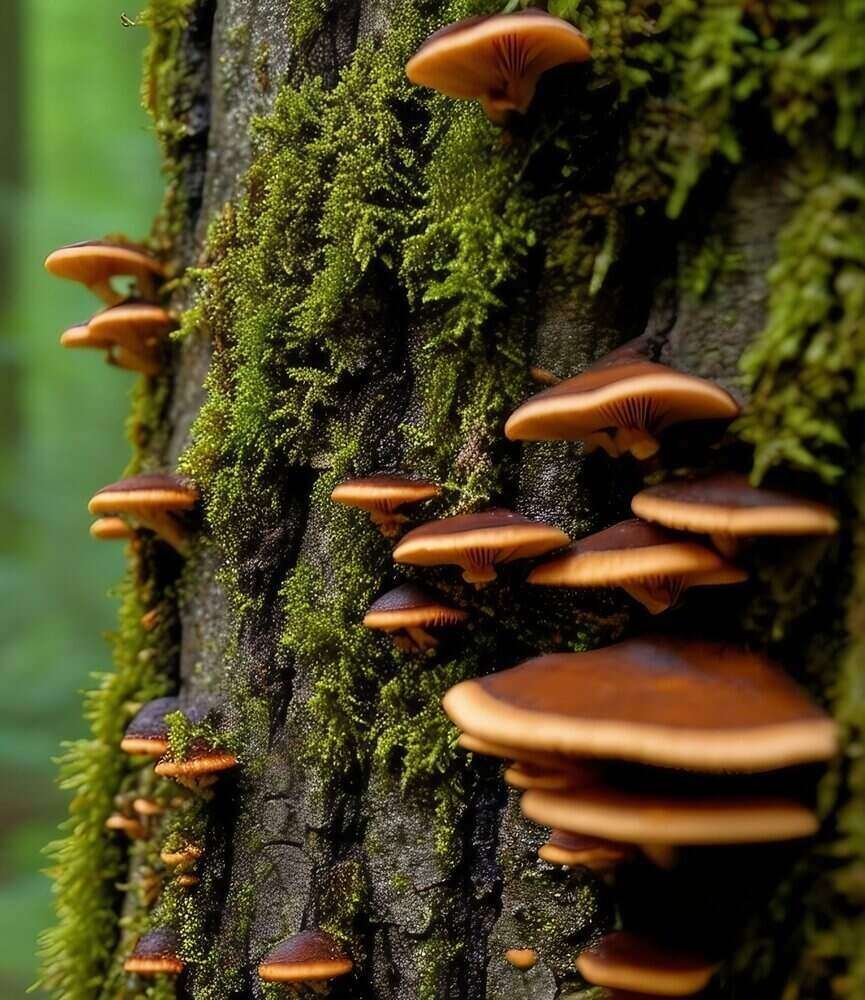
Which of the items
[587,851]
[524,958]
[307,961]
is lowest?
[307,961]

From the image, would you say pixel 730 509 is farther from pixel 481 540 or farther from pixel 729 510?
pixel 481 540

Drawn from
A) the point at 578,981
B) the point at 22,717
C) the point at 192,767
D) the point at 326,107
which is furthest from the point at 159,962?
the point at 22,717

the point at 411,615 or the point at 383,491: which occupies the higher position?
the point at 383,491

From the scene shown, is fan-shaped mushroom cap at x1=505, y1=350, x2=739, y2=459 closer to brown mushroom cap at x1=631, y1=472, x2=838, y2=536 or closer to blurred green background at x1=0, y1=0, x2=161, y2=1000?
brown mushroom cap at x1=631, y1=472, x2=838, y2=536

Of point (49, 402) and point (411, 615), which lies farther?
point (49, 402)

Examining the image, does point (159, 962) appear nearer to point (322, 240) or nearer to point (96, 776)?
point (96, 776)

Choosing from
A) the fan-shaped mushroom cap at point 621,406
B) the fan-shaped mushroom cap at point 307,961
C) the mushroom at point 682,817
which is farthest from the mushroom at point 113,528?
the mushroom at point 682,817

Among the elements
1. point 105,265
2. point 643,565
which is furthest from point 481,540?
point 105,265
